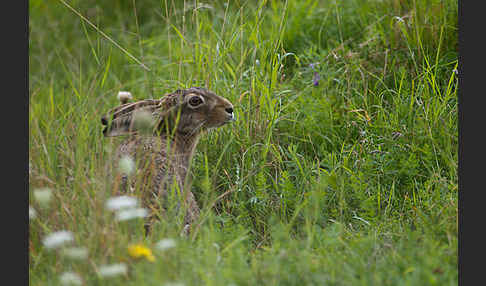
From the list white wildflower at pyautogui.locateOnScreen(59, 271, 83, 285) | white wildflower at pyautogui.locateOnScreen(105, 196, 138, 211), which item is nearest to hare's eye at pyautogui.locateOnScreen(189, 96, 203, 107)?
white wildflower at pyautogui.locateOnScreen(105, 196, 138, 211)

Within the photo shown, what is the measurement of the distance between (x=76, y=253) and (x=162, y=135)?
170 centimetres

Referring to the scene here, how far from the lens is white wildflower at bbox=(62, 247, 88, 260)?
10.9 ft

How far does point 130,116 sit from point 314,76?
6.51ft

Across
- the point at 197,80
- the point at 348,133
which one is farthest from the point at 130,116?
the point at 348,133

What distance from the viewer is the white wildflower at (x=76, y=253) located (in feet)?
10.9

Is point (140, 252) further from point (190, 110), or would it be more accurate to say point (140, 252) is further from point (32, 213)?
point (190, 110)

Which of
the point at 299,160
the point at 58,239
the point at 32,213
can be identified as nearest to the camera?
the point at 58,239

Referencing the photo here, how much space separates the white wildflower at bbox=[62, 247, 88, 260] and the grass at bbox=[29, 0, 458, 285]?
0.09 m

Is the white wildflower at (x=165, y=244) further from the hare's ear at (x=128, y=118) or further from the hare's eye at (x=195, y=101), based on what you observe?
the hare's eye at (x=195, y=101)

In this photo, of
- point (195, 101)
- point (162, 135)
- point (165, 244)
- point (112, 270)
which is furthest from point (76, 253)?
point (195, 101)

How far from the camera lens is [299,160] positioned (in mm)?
5047

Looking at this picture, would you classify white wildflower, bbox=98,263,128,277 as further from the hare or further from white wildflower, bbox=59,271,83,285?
the hare

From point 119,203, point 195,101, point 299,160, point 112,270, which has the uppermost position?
point 195,101

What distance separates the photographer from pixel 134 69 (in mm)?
7070
